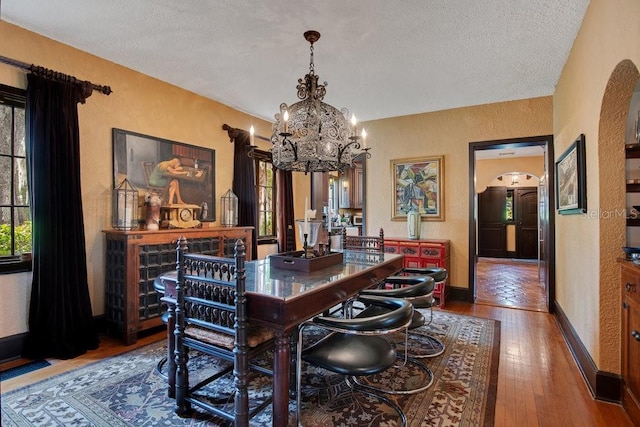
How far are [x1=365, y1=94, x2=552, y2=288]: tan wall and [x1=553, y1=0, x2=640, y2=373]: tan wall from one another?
171 cm

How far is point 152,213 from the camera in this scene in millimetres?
3580

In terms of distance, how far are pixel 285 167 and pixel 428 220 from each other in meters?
2.93

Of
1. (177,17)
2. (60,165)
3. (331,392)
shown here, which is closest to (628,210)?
(331,392)

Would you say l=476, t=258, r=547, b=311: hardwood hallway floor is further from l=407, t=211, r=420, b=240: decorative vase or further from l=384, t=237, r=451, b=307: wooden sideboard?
l=407, t=211, r=420, b=240: decorative vase

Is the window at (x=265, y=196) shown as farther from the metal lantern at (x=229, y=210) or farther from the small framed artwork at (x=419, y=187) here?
the small framed artwork at (x=419, y=187)

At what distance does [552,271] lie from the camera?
170 inches

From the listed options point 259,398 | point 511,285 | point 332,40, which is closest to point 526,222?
point 511,285

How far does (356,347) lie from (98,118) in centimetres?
325

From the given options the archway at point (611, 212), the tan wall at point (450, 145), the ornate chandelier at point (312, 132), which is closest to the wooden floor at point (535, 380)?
the archway at point (611, 212)

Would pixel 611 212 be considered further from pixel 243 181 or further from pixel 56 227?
pixel 56 227

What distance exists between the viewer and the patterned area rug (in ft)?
6.74

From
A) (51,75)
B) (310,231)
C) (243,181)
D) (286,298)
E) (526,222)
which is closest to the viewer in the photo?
(286,298)

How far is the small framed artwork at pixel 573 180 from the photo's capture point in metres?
2.71

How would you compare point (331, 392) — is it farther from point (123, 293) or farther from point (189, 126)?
point (189, 126)
